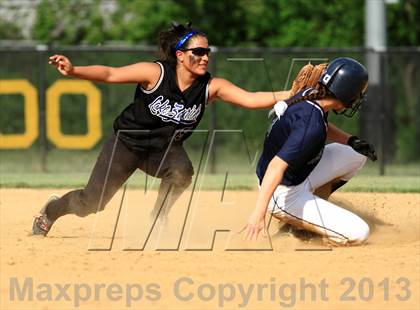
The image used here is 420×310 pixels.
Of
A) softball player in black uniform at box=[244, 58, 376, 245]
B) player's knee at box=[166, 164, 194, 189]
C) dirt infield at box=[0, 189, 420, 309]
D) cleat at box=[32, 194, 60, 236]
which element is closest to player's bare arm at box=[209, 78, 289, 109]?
softball player in black uniform at box=[244, 58, 376, 245]

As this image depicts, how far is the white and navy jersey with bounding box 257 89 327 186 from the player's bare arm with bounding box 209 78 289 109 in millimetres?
246

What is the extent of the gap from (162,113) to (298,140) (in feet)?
4.23

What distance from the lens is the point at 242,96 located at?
7.82 metres

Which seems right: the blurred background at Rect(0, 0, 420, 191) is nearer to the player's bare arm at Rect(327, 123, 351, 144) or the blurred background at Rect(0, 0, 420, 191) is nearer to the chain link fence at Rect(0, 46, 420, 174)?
the chain link fence at Rect(0, 46, 420, 174)

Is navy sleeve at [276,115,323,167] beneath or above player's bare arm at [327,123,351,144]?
above

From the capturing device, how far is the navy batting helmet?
7402mm

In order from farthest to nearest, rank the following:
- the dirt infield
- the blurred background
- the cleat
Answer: the blurred background → the cleat → the dirt infield

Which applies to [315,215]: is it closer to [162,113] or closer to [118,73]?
[162,113]

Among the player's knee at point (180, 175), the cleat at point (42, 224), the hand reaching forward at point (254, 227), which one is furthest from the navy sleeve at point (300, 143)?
the cleat at point (42, 224)

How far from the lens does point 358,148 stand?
812cm

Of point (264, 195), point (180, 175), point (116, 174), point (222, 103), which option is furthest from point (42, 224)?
point (222, 103)

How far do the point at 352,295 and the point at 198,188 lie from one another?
6.28 metres

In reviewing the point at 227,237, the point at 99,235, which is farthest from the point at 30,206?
the point at 227,237

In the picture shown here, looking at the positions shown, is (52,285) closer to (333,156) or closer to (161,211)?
(161,211)
